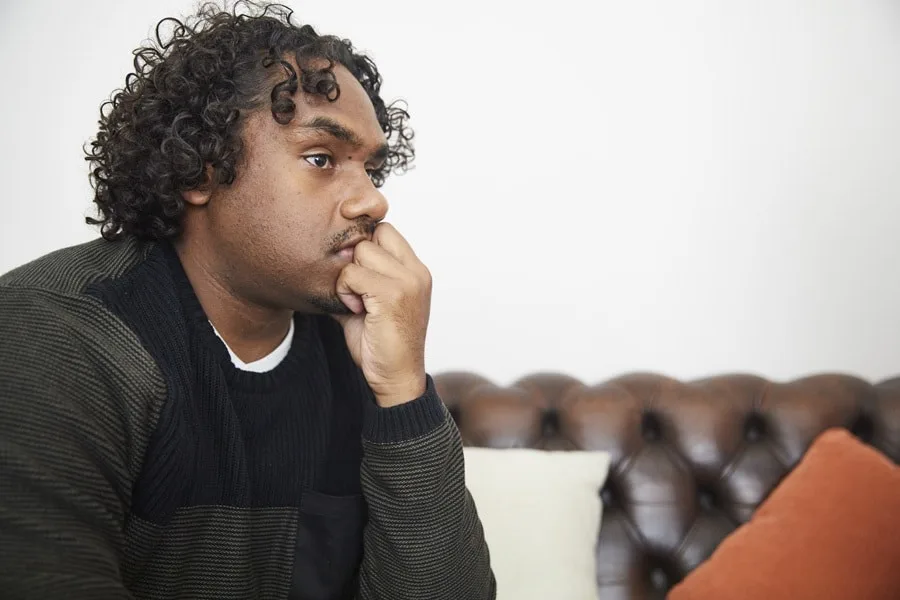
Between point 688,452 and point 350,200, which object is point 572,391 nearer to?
point 688,452

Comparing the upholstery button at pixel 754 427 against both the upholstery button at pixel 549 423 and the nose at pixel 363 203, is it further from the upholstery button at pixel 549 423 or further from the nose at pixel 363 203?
the nose at pixel 363 203

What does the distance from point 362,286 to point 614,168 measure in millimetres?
1048

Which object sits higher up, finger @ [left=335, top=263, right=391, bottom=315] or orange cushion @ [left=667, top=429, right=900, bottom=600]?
finger @ [left=335, top=263, right=391, bottom=315]

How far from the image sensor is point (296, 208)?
114 centimetres

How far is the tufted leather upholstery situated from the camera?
5.26 feet

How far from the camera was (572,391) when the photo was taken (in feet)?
5.71

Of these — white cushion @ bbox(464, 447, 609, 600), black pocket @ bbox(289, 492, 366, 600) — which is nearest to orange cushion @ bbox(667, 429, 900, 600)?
white cushion @ bbox(464, 447, 609, 600)

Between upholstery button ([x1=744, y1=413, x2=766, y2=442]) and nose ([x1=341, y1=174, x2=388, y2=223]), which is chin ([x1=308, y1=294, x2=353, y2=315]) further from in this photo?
upholstery button ([x1=744, y1=413, x2=766, y2=442])

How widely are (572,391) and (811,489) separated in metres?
0.58

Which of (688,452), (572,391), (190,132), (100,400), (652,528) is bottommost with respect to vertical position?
(652,528)

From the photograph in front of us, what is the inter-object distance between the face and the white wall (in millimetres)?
747

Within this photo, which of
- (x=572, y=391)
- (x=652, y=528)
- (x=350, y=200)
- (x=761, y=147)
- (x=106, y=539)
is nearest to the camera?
(x=106, y=539)

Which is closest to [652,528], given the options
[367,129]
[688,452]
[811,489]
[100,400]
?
[688,452]

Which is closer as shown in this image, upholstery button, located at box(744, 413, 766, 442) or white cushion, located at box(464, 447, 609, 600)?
white cushion, located at box(464, 447, 609, 600)
